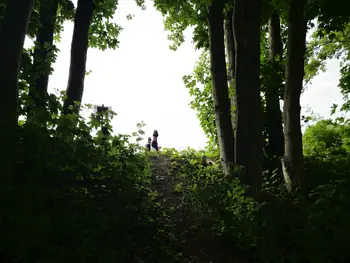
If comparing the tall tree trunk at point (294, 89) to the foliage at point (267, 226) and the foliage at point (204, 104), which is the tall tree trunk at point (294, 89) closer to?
the foliage at point (267, 226)

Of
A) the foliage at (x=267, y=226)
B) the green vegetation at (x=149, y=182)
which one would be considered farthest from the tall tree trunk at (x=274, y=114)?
the foliage at (x=267, y=226)

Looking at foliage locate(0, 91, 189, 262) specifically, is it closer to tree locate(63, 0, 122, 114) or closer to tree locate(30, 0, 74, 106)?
tree locate(30, 0, 74, 106)

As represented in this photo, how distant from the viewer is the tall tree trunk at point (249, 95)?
6137mm

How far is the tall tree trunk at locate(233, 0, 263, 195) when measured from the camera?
20.1 feet

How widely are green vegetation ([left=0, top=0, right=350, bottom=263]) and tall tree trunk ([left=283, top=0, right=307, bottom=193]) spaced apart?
21 mm

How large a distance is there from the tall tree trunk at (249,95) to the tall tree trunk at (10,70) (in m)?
3.83

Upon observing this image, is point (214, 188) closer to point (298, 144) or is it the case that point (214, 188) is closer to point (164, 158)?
point (298, 144)

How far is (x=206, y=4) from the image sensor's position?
8.39m

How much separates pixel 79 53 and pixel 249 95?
4.50 m

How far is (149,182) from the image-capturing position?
18.5 feet

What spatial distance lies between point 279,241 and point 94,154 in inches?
109

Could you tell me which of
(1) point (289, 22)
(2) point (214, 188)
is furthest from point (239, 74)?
(2) point (214, 188)

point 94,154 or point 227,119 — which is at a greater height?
point 227,119

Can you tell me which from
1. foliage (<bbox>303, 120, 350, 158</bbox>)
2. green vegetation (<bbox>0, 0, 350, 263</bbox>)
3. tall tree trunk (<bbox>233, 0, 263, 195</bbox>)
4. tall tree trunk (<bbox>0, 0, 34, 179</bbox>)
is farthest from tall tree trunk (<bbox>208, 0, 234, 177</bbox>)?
tall tree trunk (<bbox>0, 0, 34, 179</bbox>)
